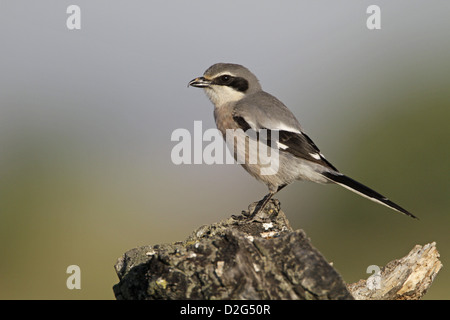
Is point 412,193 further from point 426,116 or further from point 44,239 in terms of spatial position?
point 44,239

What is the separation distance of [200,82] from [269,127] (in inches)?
37.9

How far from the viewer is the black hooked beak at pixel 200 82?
19.1 ft

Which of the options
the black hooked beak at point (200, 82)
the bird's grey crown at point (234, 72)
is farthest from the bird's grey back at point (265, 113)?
the black hooked beak at point (200, 82)

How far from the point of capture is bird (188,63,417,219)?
5367 mm

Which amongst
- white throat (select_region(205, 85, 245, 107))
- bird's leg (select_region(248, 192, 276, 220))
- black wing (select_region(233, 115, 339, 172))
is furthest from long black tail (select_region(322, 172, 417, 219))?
white throat (select_region(205, 85, 245, 107))

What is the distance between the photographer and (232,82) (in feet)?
19.5

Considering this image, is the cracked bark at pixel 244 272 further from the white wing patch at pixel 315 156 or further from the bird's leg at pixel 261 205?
the white wing patch at pixel 315 156

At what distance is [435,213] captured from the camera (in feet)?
28.5

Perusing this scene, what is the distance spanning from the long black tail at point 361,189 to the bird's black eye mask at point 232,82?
4.39 ft

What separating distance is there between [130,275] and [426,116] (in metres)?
8.44

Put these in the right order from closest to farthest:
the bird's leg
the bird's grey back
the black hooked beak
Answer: the bird's leg, the bird's grey back, the black hooked beak

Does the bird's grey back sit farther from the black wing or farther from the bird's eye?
the bird's eye

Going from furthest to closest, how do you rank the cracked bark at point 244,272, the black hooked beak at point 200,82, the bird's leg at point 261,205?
the black hooked beak at point 200,82 < the bird's leg at point 261,205 < the cracked bark at point 244,272

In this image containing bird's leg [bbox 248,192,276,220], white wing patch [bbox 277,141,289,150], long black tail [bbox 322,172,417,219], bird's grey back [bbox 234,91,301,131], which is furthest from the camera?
bird's grey back [bbox 234,91,301,131]
